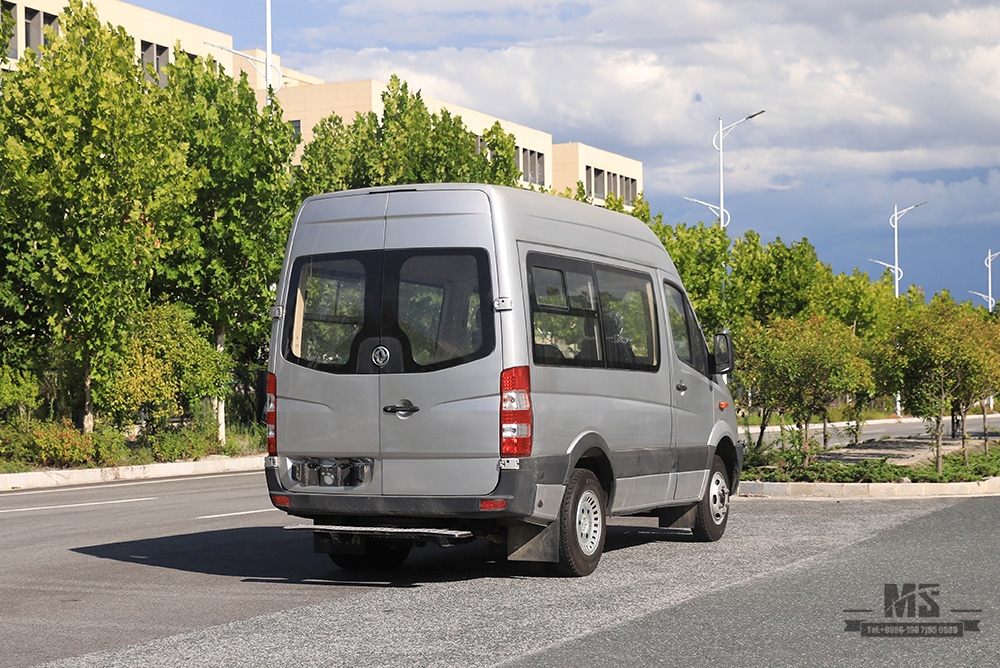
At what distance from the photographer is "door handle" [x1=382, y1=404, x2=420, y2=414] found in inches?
382

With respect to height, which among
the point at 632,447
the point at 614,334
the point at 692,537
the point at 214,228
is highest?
the point at 214,228

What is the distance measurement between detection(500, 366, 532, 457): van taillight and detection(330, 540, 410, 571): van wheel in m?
1.81

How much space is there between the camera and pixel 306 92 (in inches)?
2677

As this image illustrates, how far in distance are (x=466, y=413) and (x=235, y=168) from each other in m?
20.5

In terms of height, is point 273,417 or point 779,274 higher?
point 779,274

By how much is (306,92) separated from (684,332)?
5810cm

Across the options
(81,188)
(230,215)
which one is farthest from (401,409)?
(230,215)

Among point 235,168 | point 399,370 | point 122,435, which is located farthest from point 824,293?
point 399,370

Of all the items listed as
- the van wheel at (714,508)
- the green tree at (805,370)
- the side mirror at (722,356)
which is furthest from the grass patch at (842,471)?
the side mirror at (722,356)

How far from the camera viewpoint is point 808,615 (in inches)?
328

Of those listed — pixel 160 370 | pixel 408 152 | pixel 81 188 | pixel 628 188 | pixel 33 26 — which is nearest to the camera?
pixel 81 188

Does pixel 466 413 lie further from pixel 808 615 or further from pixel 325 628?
pixel 808 615

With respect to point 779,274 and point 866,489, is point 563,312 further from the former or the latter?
point 779,274

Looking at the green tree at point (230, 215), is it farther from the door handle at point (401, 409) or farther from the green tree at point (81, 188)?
the door handle at point (401, 409)
